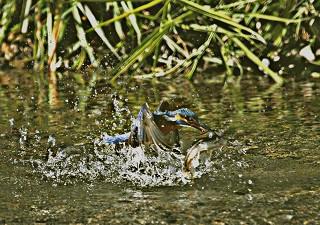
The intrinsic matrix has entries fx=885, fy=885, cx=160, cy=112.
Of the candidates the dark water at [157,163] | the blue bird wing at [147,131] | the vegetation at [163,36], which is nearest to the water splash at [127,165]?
the dark water at [157,163]

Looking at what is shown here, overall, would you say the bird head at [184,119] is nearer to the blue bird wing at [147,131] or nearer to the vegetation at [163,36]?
the blue bird wing at [147,131]

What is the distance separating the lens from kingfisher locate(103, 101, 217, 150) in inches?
131

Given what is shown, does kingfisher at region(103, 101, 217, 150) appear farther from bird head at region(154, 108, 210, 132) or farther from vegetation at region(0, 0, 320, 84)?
vegetation at region(0, 0, 320, 84)

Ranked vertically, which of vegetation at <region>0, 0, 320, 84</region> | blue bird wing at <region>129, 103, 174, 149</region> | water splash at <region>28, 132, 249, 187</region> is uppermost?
vegetation at <region>0, 0, 320, 84</region>

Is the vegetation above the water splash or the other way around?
above

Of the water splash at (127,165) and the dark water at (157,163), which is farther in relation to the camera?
the water splash at (127,165)

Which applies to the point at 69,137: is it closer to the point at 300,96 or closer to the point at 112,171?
the point at 112,171

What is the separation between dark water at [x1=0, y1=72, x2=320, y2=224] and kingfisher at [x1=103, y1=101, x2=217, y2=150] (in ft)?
0.36

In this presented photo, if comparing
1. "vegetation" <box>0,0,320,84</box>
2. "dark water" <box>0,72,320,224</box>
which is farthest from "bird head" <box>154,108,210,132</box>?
"vegetation" <box>0,0,320,84</box>

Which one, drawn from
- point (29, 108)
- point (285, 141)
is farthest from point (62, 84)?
point (285, 141)

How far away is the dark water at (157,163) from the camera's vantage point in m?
2.96

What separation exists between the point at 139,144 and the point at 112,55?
123 inches

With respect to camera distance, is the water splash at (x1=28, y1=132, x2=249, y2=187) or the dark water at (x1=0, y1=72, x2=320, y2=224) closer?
the dark water at (x1=0, y1=72, x2=320, y2=224)

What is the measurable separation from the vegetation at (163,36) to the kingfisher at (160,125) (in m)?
1.97
